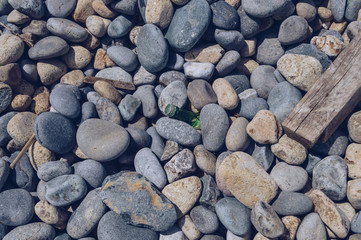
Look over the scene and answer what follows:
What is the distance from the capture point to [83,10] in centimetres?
402

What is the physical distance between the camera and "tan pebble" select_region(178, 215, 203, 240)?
10.3 feet

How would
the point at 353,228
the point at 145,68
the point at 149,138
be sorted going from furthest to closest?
the point at 145,68
the point at 149,138
the point at 353,228

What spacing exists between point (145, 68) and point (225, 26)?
1131 mm

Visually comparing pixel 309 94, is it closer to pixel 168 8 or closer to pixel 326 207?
pixel 326 207

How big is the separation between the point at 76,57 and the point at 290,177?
304 cm

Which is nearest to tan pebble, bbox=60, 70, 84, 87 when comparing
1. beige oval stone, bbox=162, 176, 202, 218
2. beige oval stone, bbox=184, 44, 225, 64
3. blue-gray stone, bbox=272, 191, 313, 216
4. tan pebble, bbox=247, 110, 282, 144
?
beige oval stone, bbox=184, 44, 225, 64

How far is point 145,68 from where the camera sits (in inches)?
153

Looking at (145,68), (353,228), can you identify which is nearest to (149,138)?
(145,68)

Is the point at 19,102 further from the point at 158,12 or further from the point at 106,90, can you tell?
the point at 158,12

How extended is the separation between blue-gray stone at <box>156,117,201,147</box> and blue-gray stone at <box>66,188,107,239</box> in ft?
3.35

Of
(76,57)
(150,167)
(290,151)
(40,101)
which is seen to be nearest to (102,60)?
(76,57)

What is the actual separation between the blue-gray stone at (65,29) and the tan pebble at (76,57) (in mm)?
150

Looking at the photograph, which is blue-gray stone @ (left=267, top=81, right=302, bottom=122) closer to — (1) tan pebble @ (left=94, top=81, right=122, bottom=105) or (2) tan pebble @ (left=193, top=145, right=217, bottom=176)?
(2) tan pebble @ (left=193, top=145, right=217, bottom=176)

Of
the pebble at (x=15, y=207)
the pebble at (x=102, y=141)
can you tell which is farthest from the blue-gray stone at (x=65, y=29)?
the pebble at (x=15, y=207)
